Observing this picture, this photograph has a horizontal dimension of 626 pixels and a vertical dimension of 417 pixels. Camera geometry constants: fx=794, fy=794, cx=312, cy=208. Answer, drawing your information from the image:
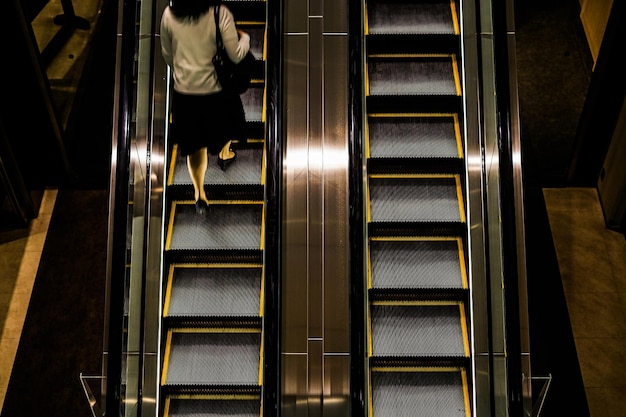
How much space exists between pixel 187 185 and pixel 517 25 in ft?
19.6

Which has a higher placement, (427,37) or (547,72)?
(547,72)

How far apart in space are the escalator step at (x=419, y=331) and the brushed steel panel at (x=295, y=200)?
63 cm

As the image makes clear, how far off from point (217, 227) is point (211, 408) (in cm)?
151

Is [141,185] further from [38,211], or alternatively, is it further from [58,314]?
[38,211]

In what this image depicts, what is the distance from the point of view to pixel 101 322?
8273 mm

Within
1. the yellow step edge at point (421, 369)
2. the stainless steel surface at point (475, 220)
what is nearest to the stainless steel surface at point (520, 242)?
the stainless steel surface at point (475, 220)

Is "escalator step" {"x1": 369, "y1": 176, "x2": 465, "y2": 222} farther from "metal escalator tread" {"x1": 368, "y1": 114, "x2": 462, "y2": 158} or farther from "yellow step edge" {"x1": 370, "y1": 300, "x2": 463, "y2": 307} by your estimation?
"yellow step edge" {"x1": 370, "y1": 300, "x2": 463, "y2": 307}

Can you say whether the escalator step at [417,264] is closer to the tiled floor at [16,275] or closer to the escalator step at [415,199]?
the escalator step at [415,199]

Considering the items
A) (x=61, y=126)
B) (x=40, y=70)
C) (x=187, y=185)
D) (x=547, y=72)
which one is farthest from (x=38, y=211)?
(x=547, y=72)

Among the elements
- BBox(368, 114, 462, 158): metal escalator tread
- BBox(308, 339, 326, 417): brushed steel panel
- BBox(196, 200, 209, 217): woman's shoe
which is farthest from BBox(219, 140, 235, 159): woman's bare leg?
BBox(308, 339, 326, 417): brushed steel panel

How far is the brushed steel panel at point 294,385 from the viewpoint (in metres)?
6.57

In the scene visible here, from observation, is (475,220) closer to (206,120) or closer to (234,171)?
(234,171)

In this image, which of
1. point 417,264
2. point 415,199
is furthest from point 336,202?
point 417,264

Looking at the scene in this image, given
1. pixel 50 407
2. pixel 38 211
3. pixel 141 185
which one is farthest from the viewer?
pixel 38 211
